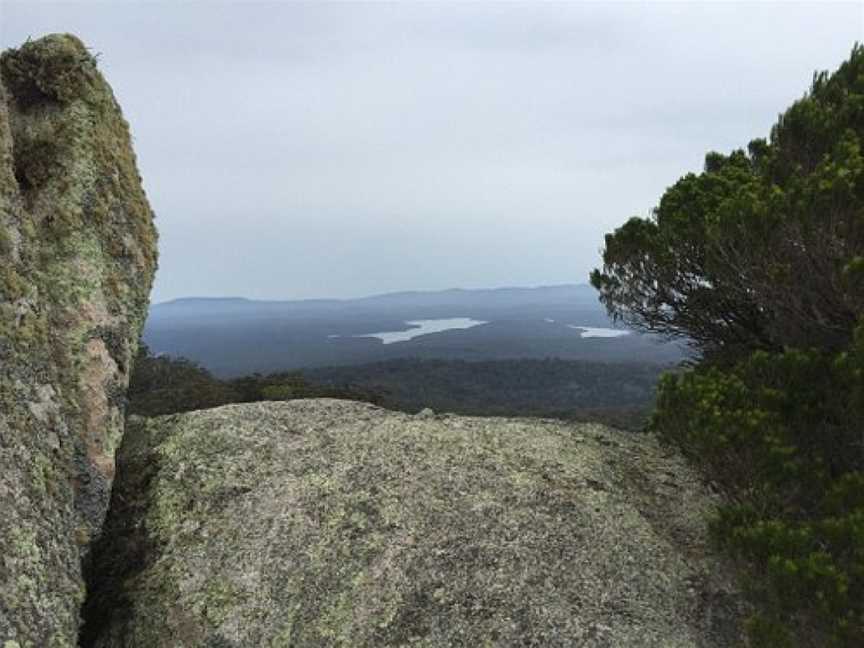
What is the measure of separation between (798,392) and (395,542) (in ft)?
23.4

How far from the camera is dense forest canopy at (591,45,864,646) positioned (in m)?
8.65

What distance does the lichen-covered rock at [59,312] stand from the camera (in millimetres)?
9672

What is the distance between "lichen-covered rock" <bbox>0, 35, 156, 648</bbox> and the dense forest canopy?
961 cm

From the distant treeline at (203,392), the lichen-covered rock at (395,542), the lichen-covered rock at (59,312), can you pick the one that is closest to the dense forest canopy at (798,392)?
the lichen-covered rock at (395,542)

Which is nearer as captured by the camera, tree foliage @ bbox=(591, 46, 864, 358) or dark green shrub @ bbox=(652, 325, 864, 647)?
dark green shrub @ bbox=(652, 325, 864, 647)

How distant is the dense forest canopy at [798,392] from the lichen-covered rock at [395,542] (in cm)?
237

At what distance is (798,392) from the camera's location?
10484 mm

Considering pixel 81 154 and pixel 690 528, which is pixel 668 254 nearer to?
pixel 690 528

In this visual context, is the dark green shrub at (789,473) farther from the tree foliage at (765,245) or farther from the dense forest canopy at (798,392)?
the tree foliage at (765,245)

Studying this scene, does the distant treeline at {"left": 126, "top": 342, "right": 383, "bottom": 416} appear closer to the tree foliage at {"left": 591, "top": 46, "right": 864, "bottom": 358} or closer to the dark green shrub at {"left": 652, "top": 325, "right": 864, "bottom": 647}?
the tree foliage at {"left": 591, "top": 46, "right": 864, "bottom": 358}

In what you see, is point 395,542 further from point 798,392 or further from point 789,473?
point 798,392

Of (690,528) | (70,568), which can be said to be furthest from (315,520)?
(690,528)

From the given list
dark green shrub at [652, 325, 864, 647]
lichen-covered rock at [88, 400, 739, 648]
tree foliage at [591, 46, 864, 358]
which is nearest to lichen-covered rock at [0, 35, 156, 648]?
lichen-covered rock at [88, 400, 739, 648]

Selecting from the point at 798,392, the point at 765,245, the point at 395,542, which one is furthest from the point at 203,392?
the point at 798,392
